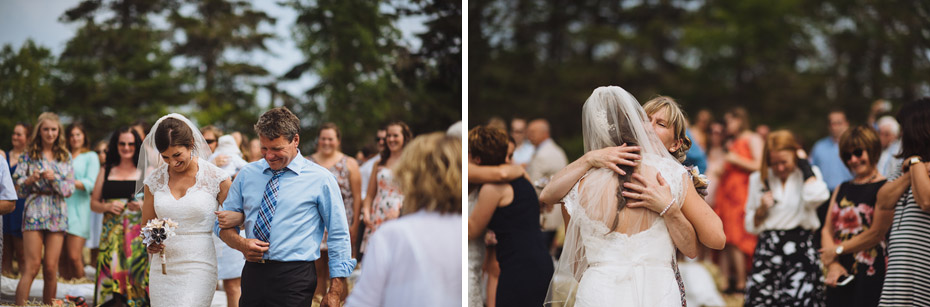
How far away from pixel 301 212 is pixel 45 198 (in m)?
3.35

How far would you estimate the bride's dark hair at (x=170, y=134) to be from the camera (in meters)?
4.34

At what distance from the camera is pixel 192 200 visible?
14.7 ft

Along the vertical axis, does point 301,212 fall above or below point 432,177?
below

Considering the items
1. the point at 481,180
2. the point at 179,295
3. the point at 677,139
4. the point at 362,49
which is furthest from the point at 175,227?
the point at 362,49

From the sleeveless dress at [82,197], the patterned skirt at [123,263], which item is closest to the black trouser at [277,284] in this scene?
the patterned skirt at [123,263]

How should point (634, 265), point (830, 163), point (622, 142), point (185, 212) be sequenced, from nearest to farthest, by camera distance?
point (634, 265)
point (622, 142)
point (185, 212)
point (830, 163)

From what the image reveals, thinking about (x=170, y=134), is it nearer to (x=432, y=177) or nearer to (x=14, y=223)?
(x=432, y=177)

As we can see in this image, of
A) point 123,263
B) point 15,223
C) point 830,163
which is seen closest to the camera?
point 123,263

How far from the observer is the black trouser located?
395cm

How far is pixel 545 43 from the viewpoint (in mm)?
22828

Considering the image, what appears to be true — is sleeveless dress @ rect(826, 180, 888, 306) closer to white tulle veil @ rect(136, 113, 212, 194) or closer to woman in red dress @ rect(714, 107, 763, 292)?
woman in red dress @ rect(714, 107, 763, 292)

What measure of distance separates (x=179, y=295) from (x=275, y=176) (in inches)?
39.3

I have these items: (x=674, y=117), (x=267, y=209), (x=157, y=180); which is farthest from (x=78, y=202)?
(x=674, y=117)

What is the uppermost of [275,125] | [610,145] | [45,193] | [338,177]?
[275,125]
